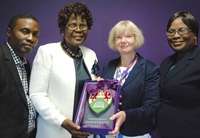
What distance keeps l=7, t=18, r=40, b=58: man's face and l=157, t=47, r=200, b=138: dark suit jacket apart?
3.47 feet

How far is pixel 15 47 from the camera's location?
5.19 ft

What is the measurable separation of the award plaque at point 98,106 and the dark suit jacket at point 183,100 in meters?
0.42

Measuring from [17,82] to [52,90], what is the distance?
9.6 inches

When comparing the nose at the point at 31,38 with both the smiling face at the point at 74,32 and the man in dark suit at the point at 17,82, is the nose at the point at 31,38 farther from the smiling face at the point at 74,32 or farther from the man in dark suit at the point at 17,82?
the smiling face at the point at 74,32

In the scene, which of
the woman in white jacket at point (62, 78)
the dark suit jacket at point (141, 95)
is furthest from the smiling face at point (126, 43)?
the woman in white jacket at point (62, 78)

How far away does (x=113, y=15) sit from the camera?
7.35 ft

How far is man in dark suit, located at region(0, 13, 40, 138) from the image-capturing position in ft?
4.74

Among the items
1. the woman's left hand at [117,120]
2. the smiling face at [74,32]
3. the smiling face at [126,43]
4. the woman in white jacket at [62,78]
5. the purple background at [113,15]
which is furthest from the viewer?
the purple background at [113,15]

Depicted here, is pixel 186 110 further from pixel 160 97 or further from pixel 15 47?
pixel 15 47

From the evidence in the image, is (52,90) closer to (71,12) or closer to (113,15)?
(71,12)

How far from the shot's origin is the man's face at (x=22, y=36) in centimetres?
156

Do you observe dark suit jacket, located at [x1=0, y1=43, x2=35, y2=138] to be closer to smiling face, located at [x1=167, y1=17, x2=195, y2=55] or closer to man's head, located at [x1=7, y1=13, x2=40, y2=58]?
A: man's head, located at [x1=7, y1=13, x2=40, y2=58]

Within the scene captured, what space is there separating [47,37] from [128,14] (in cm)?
86

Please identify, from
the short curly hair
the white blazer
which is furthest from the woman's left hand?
the short curly hair
